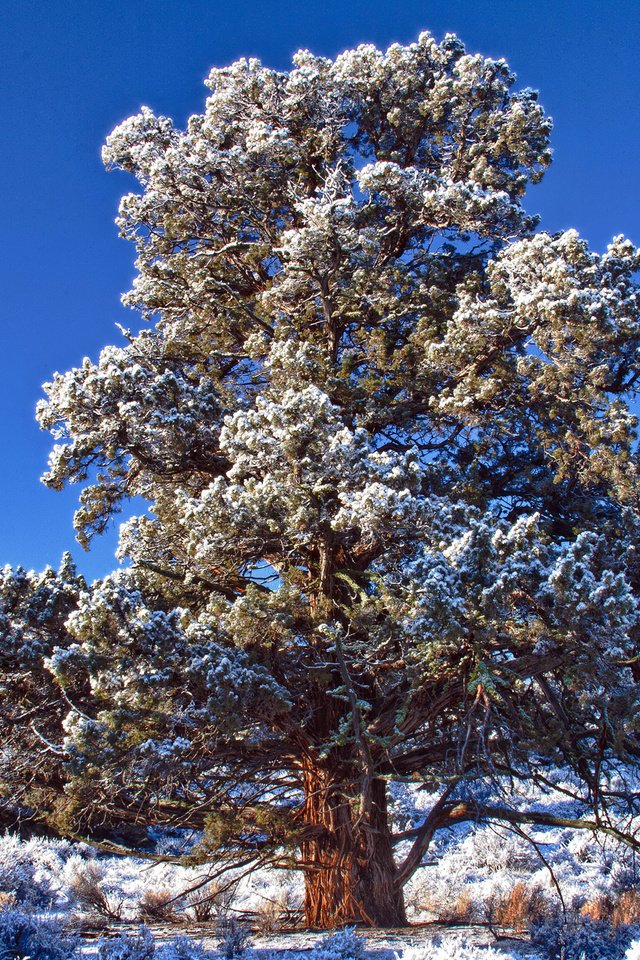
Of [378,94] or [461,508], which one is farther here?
[378,94]

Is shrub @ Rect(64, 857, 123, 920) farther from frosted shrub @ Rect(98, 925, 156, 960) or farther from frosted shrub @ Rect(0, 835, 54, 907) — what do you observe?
frosted shrub @ Rect(98, 925, 156, 960)

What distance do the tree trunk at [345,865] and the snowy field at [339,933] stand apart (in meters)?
0.42

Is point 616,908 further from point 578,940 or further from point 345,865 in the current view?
point 345,865

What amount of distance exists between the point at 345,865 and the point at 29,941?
3.39 metres

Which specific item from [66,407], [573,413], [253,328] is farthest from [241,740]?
[253,328]

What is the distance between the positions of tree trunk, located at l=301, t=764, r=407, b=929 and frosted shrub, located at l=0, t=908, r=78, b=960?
2.72 m

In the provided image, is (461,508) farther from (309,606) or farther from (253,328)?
(253,328)

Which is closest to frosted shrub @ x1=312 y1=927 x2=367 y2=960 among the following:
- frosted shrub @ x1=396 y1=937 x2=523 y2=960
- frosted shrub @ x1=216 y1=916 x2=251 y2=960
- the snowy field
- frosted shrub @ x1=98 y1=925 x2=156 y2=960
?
the snowy field

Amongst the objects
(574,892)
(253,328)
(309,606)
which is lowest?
(574,892)

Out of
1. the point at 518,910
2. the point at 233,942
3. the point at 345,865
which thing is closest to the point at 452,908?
the point at 518,910

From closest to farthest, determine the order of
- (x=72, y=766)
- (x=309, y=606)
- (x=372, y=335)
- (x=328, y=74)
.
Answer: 1. (x=72, y=766)
2. (x=309, y=606)
3. (x=372, y=335)
4. (x=328, y=74)

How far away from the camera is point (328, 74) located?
10789mm

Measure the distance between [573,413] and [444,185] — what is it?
150 inches

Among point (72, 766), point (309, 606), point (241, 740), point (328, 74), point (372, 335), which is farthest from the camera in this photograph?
point (328, 74)
